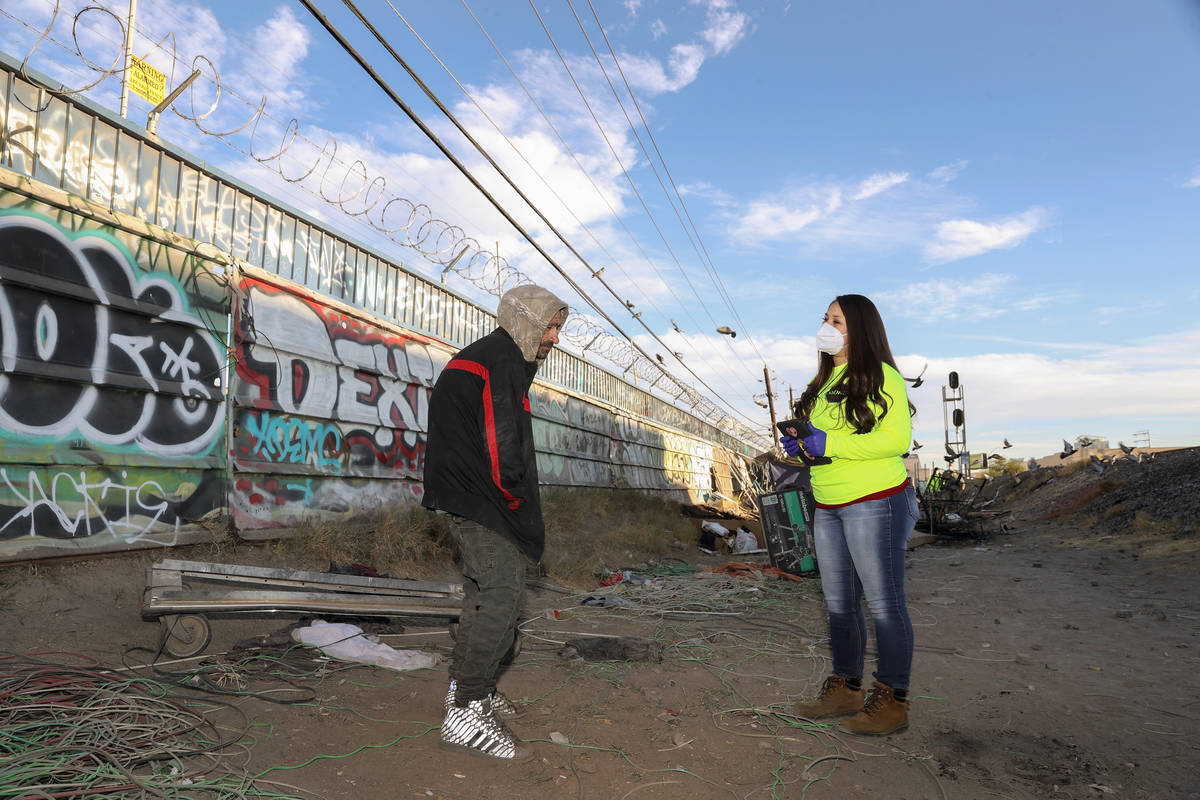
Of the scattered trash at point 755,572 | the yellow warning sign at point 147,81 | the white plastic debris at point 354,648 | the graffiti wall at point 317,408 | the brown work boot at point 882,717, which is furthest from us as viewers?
the scattered trash at point 755,572

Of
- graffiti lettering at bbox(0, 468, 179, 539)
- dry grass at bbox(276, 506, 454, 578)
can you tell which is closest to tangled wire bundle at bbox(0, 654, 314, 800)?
graffiti lettering at bbox(0, 468, 179, 539)

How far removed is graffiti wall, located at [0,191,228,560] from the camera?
4.26 meters

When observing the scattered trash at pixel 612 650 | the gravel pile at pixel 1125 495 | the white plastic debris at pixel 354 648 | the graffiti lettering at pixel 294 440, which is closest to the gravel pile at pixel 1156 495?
the gravel pile at pixel 1125 495

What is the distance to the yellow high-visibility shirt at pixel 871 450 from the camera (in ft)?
9.53

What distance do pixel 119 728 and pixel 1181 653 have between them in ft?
19.4

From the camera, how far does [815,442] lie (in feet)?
9.77

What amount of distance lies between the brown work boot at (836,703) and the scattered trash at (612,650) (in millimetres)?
1227

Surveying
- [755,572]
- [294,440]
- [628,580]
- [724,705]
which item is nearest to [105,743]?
[724,705]

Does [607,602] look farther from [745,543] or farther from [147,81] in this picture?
[745,543]

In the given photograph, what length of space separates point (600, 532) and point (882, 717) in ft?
30.1

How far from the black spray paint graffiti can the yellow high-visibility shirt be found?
4795mm

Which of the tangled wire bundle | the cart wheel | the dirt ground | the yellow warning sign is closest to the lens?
the tangled wire bundle

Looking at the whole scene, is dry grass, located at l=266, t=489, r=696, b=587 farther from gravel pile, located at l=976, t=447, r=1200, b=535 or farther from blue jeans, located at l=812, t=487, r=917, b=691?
gravel pile, located at l=976, t=447, r=1200, b=535

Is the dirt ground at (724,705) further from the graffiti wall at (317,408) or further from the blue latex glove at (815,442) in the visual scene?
the blue latex glove at (815,442)
